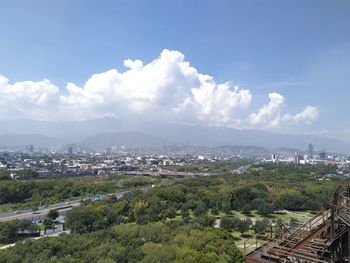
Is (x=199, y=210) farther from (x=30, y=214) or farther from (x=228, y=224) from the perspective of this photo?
(x=30, y=214)

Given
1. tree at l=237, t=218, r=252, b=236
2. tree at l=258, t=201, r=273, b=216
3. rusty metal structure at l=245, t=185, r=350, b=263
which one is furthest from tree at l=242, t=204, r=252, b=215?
rusty metal structure at l=245, t=185, r=350, b=263

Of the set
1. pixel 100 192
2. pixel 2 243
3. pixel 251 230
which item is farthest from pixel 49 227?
pixel 100 192

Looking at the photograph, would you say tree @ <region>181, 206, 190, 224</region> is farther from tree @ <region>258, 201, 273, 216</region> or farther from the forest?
tree @ <region>258, 201, 273, 216</region>

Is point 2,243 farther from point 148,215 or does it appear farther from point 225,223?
point 225,223

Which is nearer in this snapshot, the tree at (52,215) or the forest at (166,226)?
the forest at (166,226)

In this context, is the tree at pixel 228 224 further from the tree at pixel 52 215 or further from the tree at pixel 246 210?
the tree at pixel 52 215

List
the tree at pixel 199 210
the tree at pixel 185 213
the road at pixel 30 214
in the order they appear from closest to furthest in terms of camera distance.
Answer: the tree at pixel 185 213, the tree at pixel 199 210, the road at pixel 30 214

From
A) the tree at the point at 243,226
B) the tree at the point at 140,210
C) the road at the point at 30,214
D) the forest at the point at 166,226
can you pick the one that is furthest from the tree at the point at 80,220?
the tree at the point at 243,226

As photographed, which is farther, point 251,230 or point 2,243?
point 251,230
